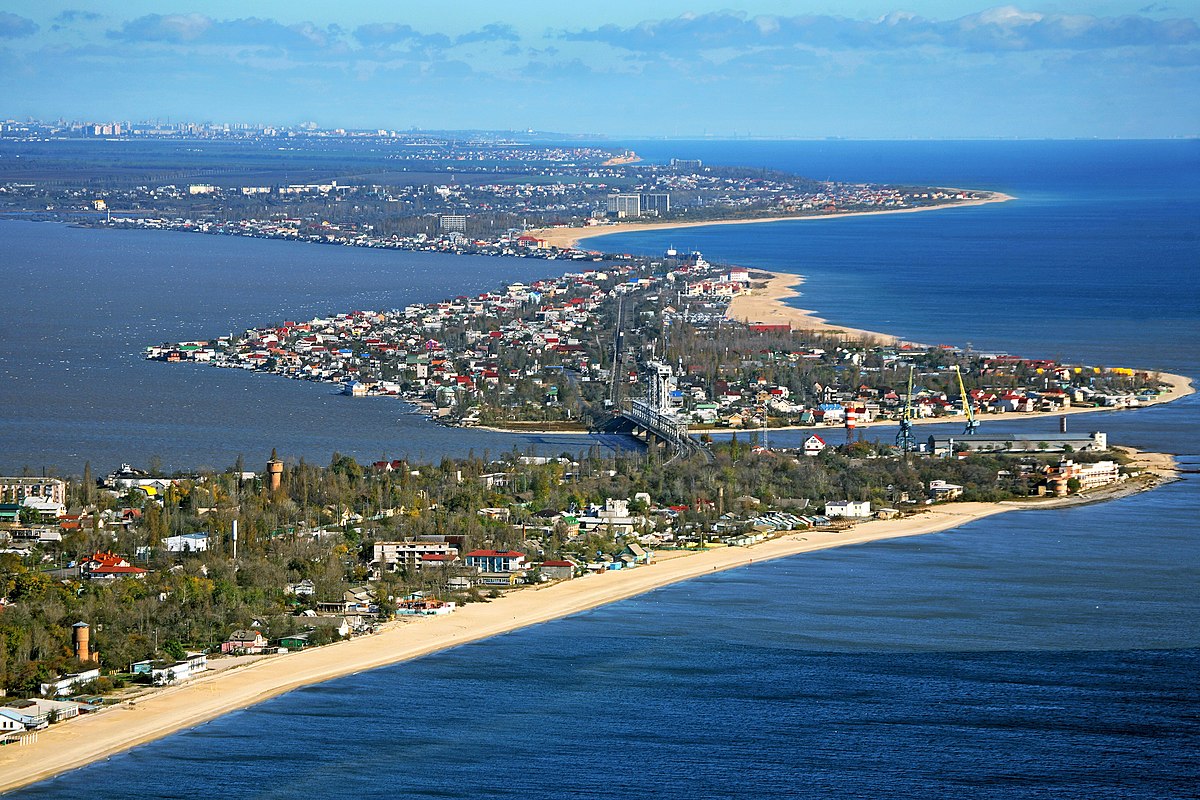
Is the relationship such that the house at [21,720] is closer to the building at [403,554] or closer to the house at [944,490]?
the building at [403,554]

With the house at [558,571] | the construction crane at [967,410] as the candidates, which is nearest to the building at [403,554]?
the house at [558,571]

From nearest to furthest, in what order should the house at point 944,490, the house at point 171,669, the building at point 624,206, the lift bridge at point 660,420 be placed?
the house at point 171,669
the house at point 944,490
the lift bridge at point 660,420
the building at point 624,206

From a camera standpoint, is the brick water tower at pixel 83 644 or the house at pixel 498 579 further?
the house at pixel 498 579

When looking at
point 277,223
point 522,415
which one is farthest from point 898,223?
point 522,415

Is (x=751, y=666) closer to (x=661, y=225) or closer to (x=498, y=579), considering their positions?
(x=498, y=579)

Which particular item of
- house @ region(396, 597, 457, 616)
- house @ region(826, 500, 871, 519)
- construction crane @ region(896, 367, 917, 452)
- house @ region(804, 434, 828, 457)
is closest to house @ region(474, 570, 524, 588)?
house @ region(396, 597, 457, 616)

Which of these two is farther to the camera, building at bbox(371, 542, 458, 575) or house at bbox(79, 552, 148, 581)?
building at bbox(371, 542, 458, 575)

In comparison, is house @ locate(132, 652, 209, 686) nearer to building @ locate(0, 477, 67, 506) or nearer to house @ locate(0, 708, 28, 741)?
house @ locate(0, 708, 28, 741)

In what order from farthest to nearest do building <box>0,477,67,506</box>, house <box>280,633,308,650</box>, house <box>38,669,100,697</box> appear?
building <box>0,477,67,506</box>, house <box>280,633,308,650</box>, house <box>38,669,100,697</box>
